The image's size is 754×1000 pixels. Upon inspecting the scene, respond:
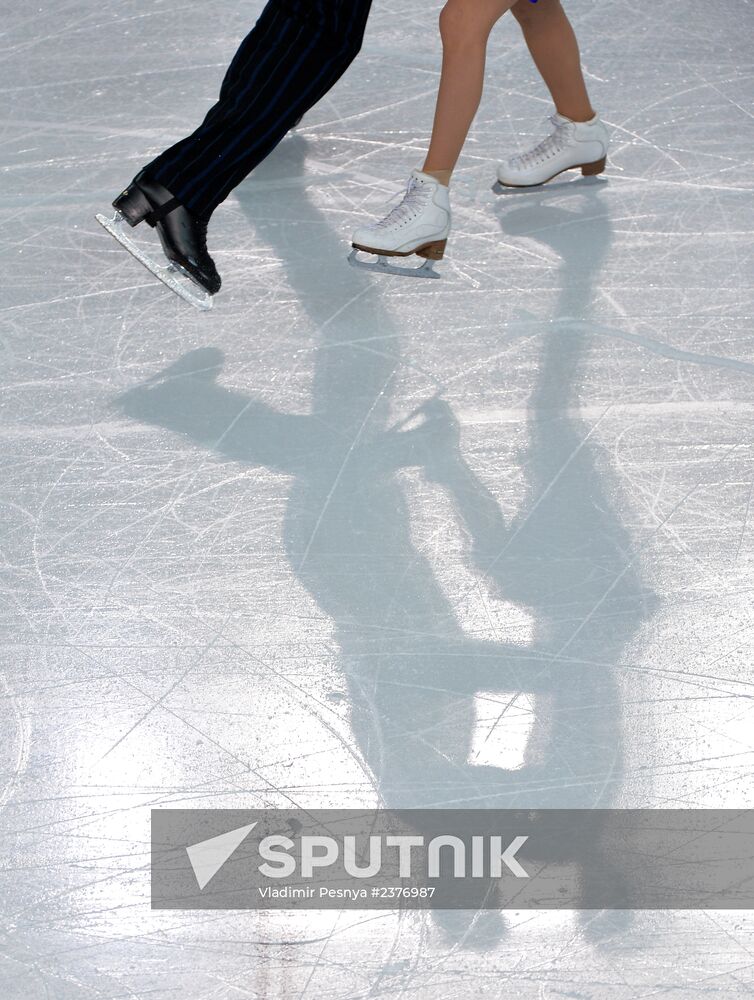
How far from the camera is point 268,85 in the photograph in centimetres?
214

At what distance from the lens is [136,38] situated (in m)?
3.04

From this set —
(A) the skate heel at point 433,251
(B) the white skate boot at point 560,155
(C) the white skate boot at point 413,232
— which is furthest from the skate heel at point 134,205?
(B) the white skate boot at point 560,155

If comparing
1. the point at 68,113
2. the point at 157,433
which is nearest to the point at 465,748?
the point at 157,433

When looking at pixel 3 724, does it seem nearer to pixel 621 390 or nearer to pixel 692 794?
pixel 692 794

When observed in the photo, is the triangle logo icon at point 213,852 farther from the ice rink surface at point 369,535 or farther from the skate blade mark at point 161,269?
the skate blade mark at point 161,269

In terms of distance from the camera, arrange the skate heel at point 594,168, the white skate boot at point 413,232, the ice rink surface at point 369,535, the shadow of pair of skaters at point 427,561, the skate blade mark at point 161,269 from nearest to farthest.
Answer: the ice rink surface at point 369,535
the shadow of pair of skaters at point 427,561
the skate blade mark at point 161,269
the white skate boot at point 413,232
the skate heel at point 594,168

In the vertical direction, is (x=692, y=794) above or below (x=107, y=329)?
below

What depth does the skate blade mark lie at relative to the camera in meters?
2.08

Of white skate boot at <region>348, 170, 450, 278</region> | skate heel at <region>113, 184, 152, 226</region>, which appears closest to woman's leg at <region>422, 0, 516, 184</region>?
white skate boot at <region>348, 170, 450, 278</region>

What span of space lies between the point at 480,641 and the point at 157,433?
0.61 meters

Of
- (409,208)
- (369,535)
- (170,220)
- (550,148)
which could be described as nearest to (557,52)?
(550,148)

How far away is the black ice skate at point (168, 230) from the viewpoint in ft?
6.84

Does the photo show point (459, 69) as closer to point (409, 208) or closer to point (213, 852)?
point (409, 208)

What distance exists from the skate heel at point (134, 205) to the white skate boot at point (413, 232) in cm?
34
